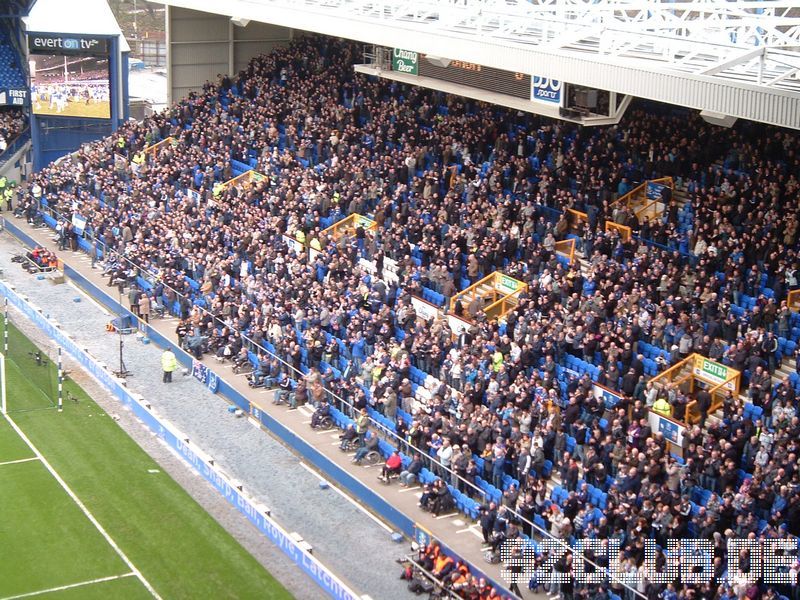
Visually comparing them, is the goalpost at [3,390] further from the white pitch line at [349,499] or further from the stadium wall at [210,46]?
the stadium wall at [210,46]

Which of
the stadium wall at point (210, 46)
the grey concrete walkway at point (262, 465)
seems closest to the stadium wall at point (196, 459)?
the grey concrete walkway at point (262, 465)

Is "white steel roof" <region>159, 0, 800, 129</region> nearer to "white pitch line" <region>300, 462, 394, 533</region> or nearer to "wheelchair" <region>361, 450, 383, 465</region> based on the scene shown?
"wheelchair" <region>361, 450, 383, 465</region>

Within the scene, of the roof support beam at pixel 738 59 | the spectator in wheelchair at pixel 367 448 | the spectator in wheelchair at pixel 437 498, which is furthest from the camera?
the spectator in wheelchair at pixel 367 448

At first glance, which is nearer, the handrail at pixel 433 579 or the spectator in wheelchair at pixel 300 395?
the handrail at pixel 433 579

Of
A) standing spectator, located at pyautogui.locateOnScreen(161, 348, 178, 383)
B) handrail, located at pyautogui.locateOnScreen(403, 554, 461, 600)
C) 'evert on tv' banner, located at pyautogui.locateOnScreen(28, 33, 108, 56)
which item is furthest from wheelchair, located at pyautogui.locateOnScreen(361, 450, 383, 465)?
'evert on tv' banner, located at pyautogui.locateOnScreen(28, 33, 108, 56)

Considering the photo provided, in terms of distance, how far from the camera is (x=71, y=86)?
51.8 meters

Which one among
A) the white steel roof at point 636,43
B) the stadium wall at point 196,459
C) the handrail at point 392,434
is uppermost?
Answer: the white steel roof at point 636,43

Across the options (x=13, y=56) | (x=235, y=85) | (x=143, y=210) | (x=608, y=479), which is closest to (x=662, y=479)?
(x=608, y=479)

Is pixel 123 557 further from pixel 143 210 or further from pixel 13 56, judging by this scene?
pixel 13 56

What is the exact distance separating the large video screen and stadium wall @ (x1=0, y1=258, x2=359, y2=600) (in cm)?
1464

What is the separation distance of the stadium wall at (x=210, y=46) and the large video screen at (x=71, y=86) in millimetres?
3244

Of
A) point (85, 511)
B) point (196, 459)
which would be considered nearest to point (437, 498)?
point (196, 459)

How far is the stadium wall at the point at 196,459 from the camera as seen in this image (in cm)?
2305

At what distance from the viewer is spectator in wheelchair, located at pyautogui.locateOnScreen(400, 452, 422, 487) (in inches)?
1040
